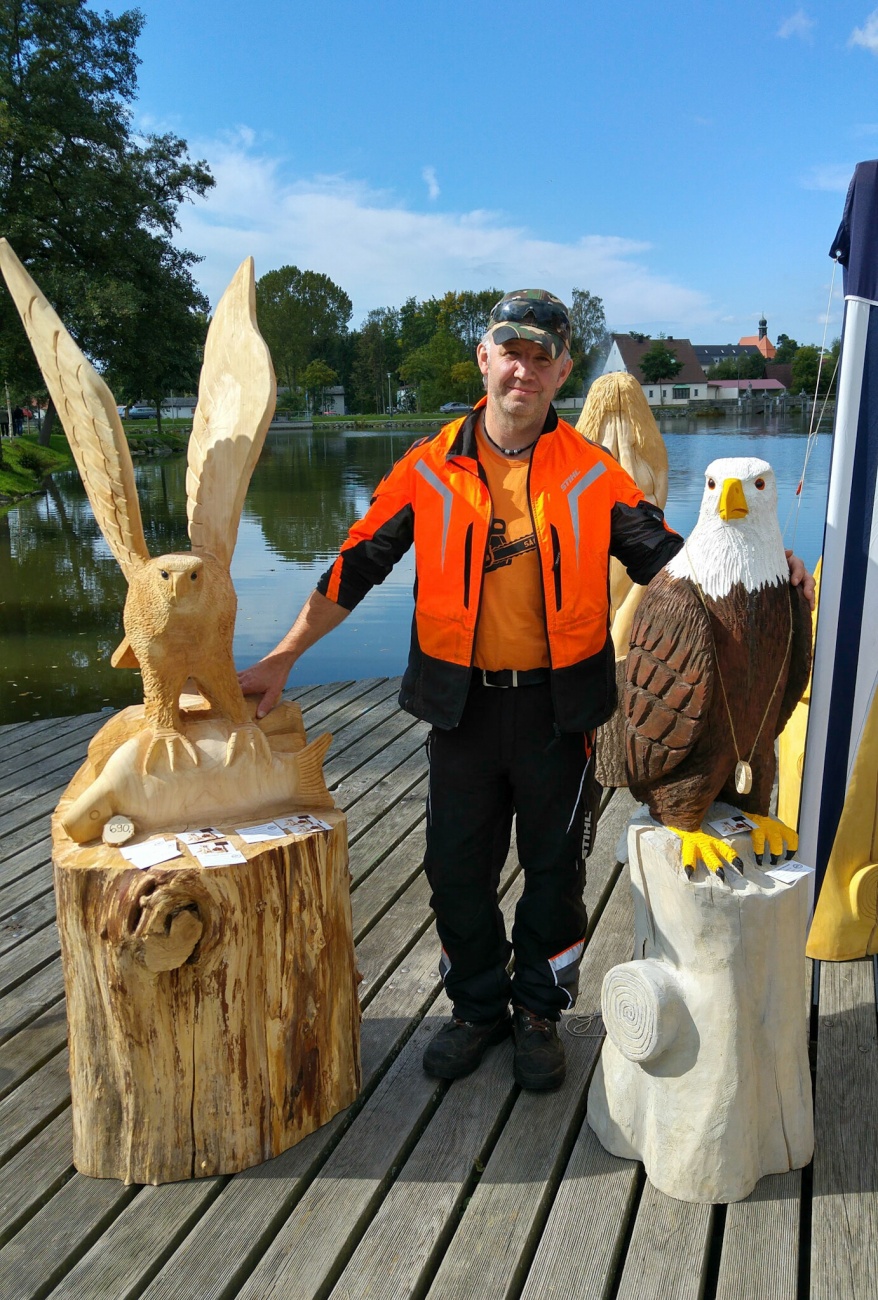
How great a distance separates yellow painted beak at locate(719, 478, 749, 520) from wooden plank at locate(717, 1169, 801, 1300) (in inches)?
52.8

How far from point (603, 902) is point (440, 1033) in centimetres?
94

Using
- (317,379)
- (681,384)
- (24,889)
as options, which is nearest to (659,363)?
(681,384)

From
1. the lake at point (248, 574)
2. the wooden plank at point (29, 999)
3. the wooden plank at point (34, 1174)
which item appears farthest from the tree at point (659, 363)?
the wooden plank at point (34, 1174)

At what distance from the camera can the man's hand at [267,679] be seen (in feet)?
7.25

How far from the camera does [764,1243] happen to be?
5.72 ft

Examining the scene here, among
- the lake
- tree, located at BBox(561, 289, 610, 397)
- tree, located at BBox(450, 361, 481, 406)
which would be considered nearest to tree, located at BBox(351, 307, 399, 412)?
tree, located at BBox(450, 361, 481, 406)

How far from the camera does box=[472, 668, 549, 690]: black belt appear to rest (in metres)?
2.07

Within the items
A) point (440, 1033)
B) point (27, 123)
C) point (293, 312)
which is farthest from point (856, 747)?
point (293, 312)

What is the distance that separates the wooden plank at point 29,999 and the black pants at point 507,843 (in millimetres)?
1133

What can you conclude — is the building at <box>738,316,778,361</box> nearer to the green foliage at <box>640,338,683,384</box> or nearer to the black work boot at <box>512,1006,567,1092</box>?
the green foliage at <box>640,338,683,384</box>

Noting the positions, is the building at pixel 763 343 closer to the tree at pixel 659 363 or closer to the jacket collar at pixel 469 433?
the tree at pixel 659 363

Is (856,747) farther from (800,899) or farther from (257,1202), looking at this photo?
(257,1202)

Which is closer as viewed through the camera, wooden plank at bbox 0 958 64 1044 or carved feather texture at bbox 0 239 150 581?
carved feather texture at bbox 0 239 150 581

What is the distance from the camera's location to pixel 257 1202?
1.87 meters
